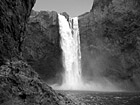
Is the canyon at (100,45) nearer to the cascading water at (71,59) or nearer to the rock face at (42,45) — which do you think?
the rock face at (42,45)

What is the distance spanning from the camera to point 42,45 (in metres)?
60.7

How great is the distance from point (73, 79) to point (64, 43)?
1212 cm

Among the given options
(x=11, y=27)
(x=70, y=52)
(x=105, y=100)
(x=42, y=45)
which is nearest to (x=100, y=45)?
(x=70, y=52)

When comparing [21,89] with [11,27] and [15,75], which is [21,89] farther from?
[11,27]

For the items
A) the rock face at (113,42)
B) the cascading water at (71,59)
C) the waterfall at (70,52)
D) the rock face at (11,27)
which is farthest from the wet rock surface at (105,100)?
the waterfall at (70,52)

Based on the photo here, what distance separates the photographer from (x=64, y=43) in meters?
62.4

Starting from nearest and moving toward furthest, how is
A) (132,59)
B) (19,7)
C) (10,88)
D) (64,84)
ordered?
(10,88) → (19,7) → (132,59) → (64,84)

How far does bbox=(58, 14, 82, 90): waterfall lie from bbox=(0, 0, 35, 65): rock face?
43.3 metres

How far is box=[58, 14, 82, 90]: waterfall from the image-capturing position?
6122 cm

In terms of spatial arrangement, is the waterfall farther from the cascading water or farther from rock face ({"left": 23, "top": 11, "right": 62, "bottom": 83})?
rock face ({"left": 23, "top": 11, "right": 62, "bottom": 83})

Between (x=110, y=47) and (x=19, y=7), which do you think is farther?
(x=110, y=47)

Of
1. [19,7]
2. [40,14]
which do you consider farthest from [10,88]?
[40,14]

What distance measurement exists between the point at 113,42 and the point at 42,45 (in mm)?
22277

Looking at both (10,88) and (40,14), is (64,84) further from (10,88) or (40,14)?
(10,88)
